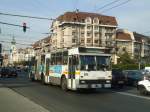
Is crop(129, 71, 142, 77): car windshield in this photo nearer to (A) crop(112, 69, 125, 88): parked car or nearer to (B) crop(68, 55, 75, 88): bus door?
(A) crop(112, 69, 125, 88): parked car

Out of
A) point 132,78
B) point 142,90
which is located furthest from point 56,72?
point 132,78

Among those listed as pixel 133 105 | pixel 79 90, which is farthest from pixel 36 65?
pixel 133 105

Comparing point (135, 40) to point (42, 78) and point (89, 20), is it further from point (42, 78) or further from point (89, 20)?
point (42, 78)

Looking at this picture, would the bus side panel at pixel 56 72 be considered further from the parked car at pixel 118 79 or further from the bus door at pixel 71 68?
the parked car at pixel 118 79

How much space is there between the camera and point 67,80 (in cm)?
2498

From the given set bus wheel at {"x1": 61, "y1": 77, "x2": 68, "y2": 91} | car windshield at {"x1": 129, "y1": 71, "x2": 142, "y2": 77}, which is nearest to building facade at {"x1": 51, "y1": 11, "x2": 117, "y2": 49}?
car windshield at {"x1": 129, "y1": 71, "x2": 142, "y2": 77}

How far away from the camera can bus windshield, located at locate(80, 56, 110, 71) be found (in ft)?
75.9

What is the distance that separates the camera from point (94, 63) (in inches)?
920

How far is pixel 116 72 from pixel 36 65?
8.52 metres

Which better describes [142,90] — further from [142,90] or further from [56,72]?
[56,72]

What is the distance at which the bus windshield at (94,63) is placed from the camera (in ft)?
75.9

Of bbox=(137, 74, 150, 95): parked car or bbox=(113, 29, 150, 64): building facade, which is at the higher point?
bbox=(113, 29, 150, 64): building facade

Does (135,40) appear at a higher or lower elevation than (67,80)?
higher

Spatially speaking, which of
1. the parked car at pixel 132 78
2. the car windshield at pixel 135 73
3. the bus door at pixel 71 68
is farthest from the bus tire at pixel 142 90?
the car windshield at pixel 135 73
